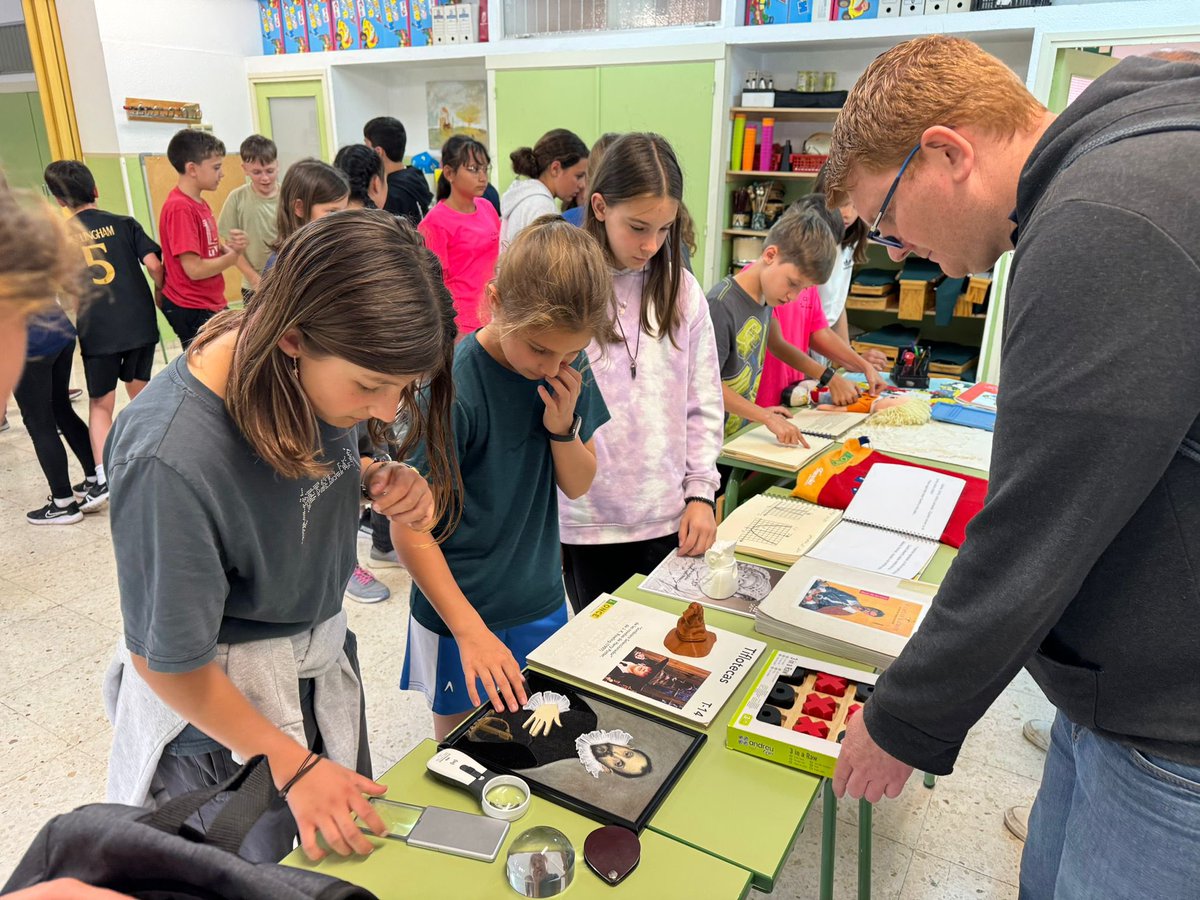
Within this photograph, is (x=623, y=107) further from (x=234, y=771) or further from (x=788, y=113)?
(x=234, y=771)

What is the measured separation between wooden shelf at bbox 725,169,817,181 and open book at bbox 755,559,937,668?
12.5ft

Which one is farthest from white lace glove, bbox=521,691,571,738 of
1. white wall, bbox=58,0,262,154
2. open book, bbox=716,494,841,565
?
white wall, bbox=58,0,262,154

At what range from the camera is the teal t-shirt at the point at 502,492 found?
4.38ft

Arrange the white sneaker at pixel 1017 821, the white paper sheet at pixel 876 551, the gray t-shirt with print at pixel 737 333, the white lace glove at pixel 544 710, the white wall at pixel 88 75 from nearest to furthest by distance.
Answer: the white lace glove at pixel 544 710
the white paper sheet at pixel 876 551
the white sneaker at pixel 1017 821
the gray t-shirt with print at pixel 737 333
the white wall at pixel 88 75

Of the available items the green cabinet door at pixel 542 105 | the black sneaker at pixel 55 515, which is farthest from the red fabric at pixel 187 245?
the green cabinet door at pixel 542 105

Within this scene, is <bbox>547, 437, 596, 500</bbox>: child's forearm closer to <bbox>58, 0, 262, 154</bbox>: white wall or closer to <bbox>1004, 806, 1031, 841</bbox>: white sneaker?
<bbox>1004, 806, 1031, 841</bbox>: white sneaker

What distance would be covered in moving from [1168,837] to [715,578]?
0.78 metres

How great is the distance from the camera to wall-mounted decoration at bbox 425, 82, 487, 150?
245 inches

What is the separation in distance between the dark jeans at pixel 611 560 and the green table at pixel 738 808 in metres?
0.68

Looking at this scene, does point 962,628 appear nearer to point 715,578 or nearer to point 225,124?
point 715,578

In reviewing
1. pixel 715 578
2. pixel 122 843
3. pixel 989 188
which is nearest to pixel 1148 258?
pixel 989 188

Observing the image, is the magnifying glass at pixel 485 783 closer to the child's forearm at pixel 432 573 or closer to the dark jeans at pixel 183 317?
the child's forearm at pixel 432 573

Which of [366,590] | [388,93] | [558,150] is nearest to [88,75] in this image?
[388,93]

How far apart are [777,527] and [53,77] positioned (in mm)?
6495
